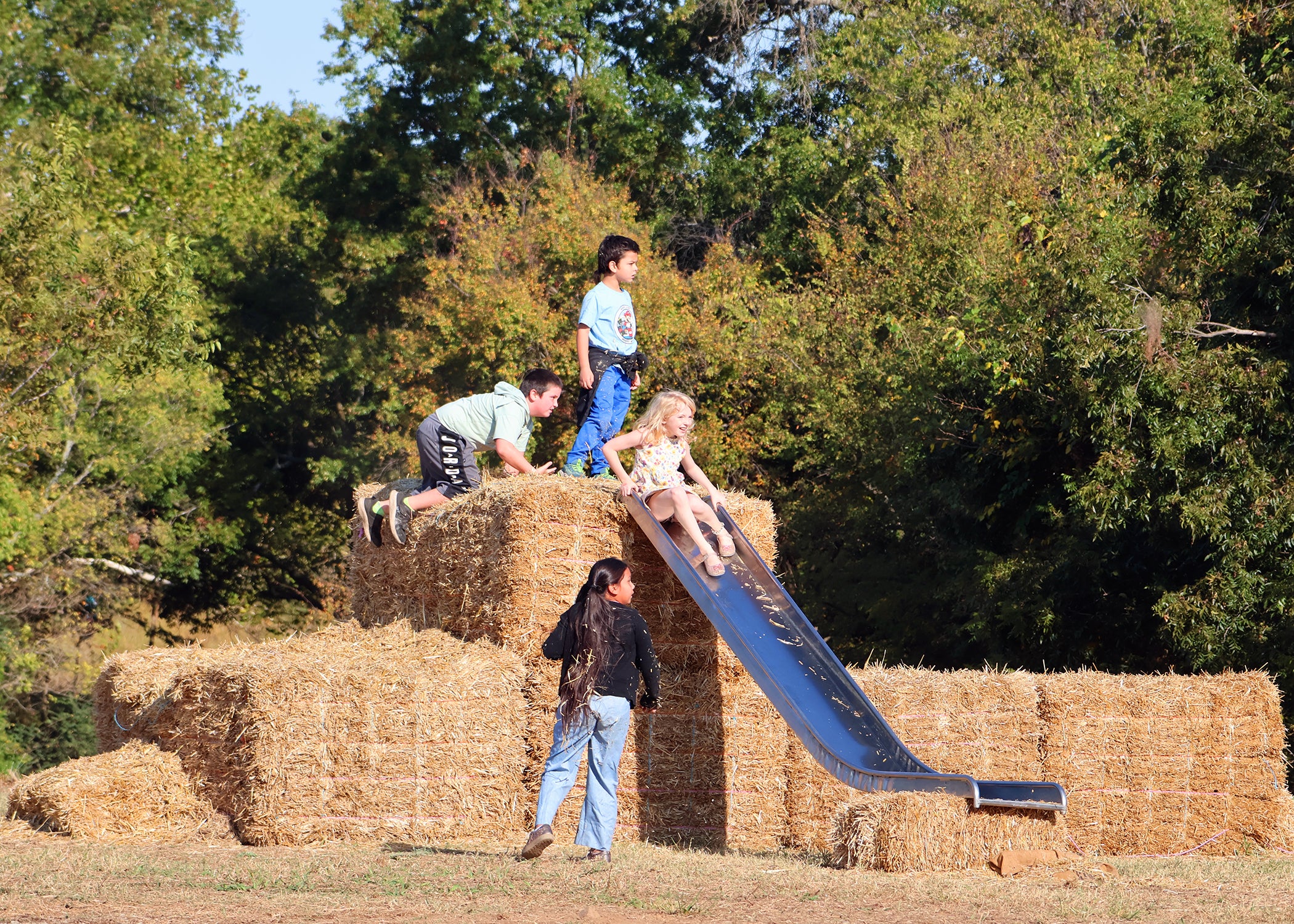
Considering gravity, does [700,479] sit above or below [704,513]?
above

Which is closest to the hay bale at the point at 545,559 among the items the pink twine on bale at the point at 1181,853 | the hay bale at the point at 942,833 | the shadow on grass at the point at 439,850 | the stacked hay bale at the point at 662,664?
the stacked hay bale at the point at 662,664

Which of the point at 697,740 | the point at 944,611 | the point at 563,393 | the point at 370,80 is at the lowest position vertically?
the point at 697,740

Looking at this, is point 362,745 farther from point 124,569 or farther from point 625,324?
point 124,569

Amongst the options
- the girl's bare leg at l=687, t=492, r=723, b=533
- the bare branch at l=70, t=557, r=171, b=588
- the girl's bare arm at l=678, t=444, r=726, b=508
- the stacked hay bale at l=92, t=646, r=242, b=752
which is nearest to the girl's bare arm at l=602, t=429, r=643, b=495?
the girl's bare arm at l=678, t=444, r=726, b=508

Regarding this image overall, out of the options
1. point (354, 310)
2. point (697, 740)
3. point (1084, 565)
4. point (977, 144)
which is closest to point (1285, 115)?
point (1084, 565)

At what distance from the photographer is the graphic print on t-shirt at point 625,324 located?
12.1 metres

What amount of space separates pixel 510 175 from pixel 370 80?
6555mm

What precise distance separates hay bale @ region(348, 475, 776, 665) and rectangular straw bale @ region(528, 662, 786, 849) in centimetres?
29

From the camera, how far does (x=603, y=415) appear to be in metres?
12.0

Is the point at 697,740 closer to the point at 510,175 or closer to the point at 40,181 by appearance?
the point at 40,181

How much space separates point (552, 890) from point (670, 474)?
358 cm

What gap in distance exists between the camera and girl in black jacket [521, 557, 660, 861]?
8.71 m

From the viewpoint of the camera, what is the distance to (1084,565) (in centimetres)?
1772

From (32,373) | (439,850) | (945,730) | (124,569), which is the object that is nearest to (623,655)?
(439,850)
